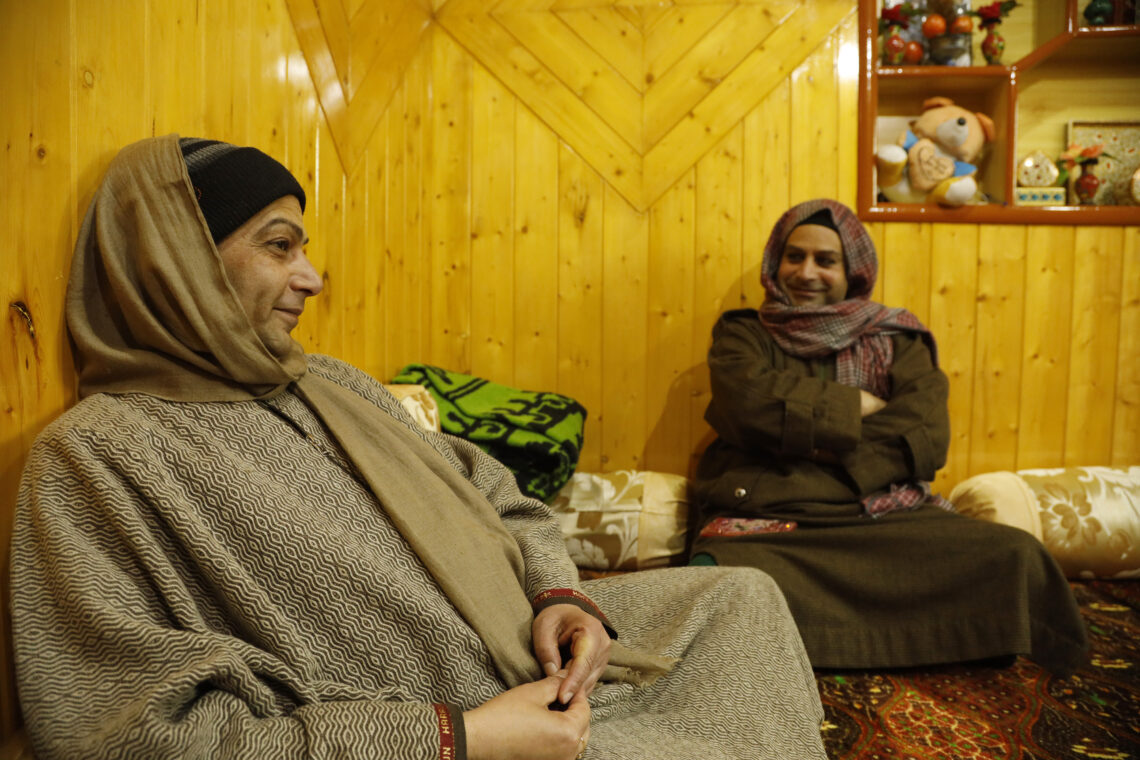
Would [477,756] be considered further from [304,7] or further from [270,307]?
[304,7]

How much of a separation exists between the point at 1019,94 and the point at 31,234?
3.11 meters

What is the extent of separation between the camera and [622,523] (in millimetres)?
2492

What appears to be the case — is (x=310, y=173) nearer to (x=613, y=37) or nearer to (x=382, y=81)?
(x=382, y=81)

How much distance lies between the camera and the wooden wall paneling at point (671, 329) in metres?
2.81

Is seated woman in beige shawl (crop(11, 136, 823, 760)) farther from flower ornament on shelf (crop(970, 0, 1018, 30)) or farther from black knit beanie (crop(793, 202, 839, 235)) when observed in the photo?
flower ornament on shelf (crop(970, 0, 1018, 30))

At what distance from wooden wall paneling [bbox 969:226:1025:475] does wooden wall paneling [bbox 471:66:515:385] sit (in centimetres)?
167

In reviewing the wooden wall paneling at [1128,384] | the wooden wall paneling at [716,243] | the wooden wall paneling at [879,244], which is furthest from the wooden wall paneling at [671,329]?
the wooden wall paneling at [1128,384]

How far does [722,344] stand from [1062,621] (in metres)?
1.09

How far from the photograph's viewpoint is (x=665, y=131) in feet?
9.17

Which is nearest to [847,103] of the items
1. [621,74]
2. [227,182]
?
[621,74]

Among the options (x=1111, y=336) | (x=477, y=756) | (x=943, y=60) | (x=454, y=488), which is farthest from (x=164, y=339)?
(x=1111, y=336)

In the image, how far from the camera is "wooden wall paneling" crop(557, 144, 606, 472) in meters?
2.81

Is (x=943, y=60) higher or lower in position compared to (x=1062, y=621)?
higher

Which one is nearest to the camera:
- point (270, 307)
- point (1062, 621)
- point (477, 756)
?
point (477, 756)
